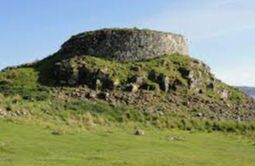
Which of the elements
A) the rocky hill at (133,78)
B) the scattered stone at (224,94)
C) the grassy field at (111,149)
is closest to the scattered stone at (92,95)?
the rocky hill at (133,78)

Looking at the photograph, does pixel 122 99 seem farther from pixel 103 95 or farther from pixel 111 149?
pixel 111 149

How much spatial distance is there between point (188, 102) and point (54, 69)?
14280 mm

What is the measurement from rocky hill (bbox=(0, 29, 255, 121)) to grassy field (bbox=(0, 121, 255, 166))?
14.5m

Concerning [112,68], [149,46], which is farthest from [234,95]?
[112,68]

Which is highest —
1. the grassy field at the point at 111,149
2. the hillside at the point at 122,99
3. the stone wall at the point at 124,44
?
the stone wall at the point at 124,44

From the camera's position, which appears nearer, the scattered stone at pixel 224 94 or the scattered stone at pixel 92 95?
the scattered stone at pixel 92 95

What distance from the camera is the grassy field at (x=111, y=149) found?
109 ft

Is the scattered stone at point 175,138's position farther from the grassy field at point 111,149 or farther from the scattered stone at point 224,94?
the scattered stone at point 224,94

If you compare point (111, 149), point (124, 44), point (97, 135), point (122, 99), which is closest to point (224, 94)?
point (124, 44)

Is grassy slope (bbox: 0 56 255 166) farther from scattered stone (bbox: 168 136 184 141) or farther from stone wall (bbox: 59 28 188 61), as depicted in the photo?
stone wall (bbox: 59 28 188 61)

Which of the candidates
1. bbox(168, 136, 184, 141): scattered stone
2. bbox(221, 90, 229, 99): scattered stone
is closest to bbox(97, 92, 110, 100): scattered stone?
bbox(221, 90, 229, 99): scattered stone

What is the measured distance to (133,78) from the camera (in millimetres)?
68312

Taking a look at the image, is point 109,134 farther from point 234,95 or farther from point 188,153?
point 234,95

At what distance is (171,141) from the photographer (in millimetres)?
45344
